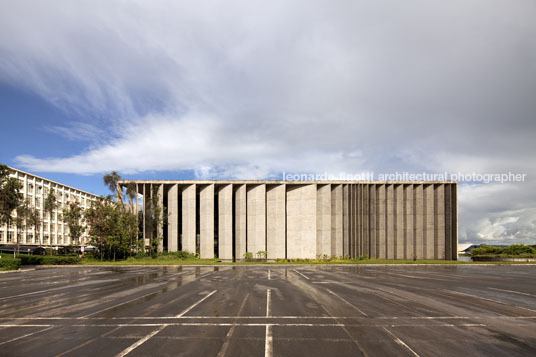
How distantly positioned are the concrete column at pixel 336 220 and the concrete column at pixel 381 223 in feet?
18.9

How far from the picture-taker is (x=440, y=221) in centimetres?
4494

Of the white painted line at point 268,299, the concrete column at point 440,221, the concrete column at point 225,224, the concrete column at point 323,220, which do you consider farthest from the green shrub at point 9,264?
the concrete column at point 440,221

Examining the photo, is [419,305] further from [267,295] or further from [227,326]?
[227,326]

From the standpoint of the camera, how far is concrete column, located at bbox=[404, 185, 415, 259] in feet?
145

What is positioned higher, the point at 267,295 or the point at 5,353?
the point at 5,353

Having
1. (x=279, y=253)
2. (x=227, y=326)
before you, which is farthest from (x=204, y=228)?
(x=227, y=326)

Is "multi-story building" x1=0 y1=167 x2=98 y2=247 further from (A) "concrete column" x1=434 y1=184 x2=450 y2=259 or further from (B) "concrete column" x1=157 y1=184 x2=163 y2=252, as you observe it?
(A) "concrete column" x1=434 y1=184 x2=450 y2=259

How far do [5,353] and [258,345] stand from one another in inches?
226

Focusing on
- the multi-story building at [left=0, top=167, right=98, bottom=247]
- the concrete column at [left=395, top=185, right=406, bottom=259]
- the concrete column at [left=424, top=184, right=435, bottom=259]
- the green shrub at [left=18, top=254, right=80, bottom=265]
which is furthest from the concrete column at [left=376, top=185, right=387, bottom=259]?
the multi-story building at [left=0, top=167, right=98, bottom=247]

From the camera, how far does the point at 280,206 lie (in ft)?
147

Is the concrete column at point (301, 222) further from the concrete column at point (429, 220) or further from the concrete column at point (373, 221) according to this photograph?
the concrete column at point (429, 220)

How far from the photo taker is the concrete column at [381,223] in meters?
44.0

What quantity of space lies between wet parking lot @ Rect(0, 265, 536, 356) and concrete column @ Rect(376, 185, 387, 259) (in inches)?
1168

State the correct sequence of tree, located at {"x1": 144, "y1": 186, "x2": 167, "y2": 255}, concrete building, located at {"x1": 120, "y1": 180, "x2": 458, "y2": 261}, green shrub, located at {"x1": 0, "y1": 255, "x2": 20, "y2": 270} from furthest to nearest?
1. concrete building, located at {"x1": 120, "y1": 180, "x2": 458, "y2": 261}
2. tree, located at {"x1": 144, "y1": 186, "x2": 167, "y2": 255}
3. green shrub, located at {"x1": 0, "y1": 255, "x2": 20, "y2": 270}
